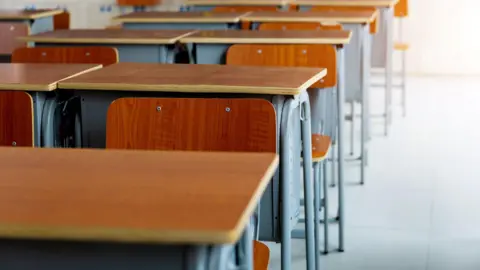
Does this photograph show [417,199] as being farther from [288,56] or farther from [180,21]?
[180,21]

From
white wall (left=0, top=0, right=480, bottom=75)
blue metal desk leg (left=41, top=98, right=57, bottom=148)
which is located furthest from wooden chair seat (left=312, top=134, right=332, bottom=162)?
white wall (left=0, top=0, right=480, bottom=75)

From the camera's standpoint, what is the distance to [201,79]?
266cm

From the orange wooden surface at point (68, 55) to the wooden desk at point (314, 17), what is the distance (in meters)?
1.72

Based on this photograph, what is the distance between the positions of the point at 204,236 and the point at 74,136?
1.70m

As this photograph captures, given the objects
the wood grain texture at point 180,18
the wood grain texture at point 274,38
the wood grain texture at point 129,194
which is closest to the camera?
the wood grain texture at point 129,194

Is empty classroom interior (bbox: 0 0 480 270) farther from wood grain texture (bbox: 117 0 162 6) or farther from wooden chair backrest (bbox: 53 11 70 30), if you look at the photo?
wood grain texture (bbox: 117 0 162 6)

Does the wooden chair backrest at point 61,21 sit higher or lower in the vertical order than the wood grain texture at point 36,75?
higher

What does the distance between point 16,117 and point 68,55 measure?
1.08m

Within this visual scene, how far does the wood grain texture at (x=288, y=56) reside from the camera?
3338mm

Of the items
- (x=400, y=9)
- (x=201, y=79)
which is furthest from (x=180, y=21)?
(x=201, y=79)

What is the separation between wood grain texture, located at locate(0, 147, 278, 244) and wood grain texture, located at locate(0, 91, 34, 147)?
2.05ft

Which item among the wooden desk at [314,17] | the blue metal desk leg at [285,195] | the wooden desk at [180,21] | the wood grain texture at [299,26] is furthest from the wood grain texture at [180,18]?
the blue metal desk leg at [285,195]

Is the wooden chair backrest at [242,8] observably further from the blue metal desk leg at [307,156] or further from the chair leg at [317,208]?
the blue metal desk leg at [307,156]

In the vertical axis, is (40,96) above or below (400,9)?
below
